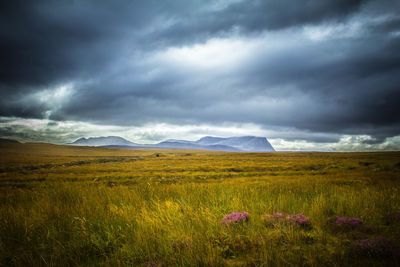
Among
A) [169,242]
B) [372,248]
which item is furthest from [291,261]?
[169,242]

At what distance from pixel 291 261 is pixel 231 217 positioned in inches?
66.4

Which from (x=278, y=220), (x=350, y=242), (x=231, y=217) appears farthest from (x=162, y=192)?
(x=350, y=242)

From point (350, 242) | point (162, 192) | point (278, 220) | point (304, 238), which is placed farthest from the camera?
point (162, 192)

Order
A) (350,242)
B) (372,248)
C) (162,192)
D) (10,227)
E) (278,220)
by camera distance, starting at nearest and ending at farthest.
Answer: (372,248), (350,242), (278,220), (10,227), (162,192)

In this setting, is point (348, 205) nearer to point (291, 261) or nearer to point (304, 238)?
→ point (304, 238)

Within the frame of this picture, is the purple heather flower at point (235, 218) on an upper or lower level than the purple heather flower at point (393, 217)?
lower

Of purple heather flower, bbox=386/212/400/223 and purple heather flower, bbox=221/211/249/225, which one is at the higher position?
purple heather flower, bbox=386/212/400/223

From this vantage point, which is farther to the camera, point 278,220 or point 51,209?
point 51,209

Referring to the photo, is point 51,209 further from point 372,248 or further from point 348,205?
point 348,205

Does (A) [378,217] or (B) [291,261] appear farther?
(A) [378,217]

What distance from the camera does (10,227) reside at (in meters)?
4.43

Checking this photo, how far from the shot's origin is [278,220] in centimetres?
414

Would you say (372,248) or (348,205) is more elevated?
(372,248)

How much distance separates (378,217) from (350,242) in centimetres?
221
